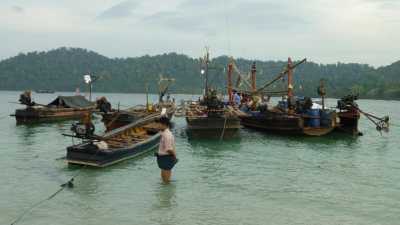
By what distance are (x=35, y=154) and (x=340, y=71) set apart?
16448cm

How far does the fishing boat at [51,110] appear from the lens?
3672 cm

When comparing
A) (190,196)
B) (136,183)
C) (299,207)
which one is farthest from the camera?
(136,183)

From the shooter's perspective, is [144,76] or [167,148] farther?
[144,76]

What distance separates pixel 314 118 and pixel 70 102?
21921 mm

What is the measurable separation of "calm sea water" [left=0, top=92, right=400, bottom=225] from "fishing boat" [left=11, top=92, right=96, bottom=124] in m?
12.5

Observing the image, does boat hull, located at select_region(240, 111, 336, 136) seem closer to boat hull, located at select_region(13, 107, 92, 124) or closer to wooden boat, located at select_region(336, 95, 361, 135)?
wooden boat, located at select_region(336, 95, 361, 135)

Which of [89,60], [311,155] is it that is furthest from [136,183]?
[89,60]

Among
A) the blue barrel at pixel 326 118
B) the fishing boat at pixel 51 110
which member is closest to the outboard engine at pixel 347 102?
the blue barrel at pixel 326 118

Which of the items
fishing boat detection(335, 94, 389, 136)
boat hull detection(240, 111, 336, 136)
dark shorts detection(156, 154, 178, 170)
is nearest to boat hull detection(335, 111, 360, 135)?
fishing boat detection(335, 94, 389, 136)

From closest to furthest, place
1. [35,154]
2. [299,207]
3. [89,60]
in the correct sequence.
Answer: [299,207] < [35,154] < [89,60]

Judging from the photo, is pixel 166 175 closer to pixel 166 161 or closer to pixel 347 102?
pixel 166 161

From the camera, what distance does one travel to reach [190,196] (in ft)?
45.5

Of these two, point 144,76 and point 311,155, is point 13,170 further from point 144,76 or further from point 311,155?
point 144,76

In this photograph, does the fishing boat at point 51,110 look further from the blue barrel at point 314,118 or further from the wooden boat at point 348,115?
the wooden boat at point 348,115
